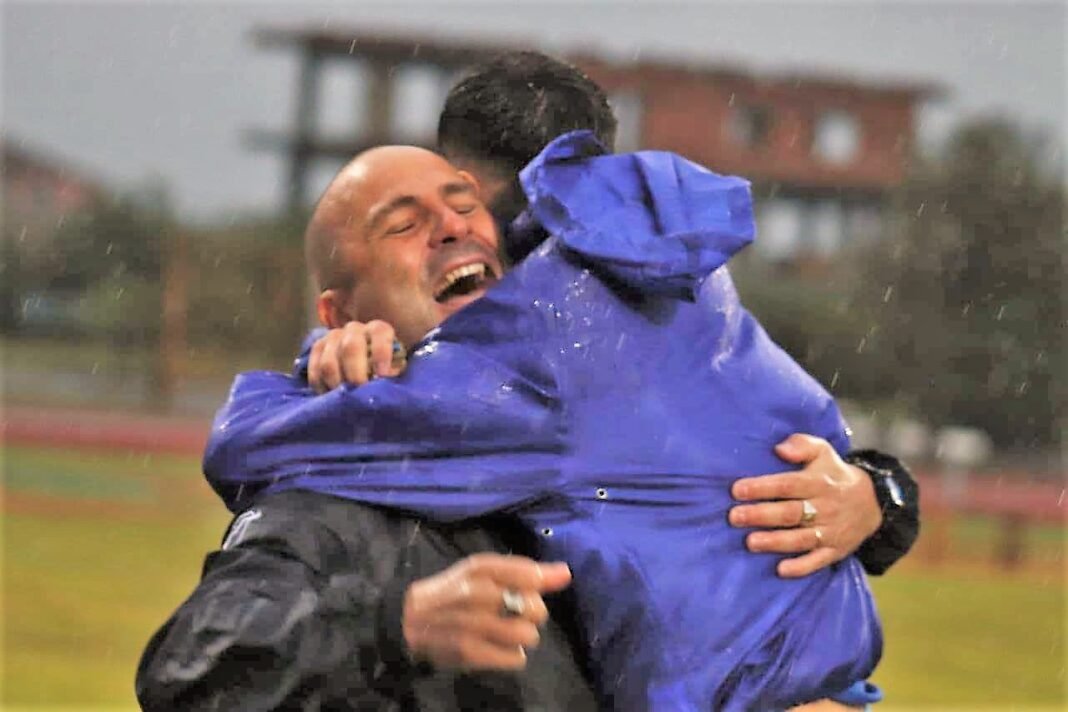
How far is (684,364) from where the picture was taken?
174cm

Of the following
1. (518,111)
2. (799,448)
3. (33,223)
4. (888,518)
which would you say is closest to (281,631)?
(799,448)

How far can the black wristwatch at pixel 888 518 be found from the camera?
2.11 m

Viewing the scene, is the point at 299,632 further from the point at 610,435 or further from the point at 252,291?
the point at 252,291

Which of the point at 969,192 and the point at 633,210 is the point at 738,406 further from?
the point at 969,192

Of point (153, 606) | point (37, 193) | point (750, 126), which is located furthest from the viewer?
point (37, 193)

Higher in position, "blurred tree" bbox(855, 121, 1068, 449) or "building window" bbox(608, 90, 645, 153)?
"building window" bbox(608, 90, 645, 153)

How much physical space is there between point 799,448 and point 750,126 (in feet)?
128

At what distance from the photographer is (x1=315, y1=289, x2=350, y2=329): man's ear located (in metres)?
1.93

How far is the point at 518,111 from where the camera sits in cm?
203

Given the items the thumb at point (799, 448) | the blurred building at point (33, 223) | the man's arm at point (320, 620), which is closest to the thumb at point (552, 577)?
the man's arm at point (320, 620)

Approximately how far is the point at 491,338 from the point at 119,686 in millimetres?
8849

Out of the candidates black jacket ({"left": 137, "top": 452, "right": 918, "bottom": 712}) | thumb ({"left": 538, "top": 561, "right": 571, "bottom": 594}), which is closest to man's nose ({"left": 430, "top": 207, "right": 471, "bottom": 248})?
black jacket ({"left": 137, "top": 452, "right": 918, "bottom": 712})

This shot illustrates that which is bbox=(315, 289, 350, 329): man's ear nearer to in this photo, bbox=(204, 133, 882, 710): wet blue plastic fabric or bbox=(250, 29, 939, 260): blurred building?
bbox=(204, 133, 882, 710): wet blue plastic fabric

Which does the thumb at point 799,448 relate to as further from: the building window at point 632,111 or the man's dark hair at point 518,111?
the building window at point 632,111
